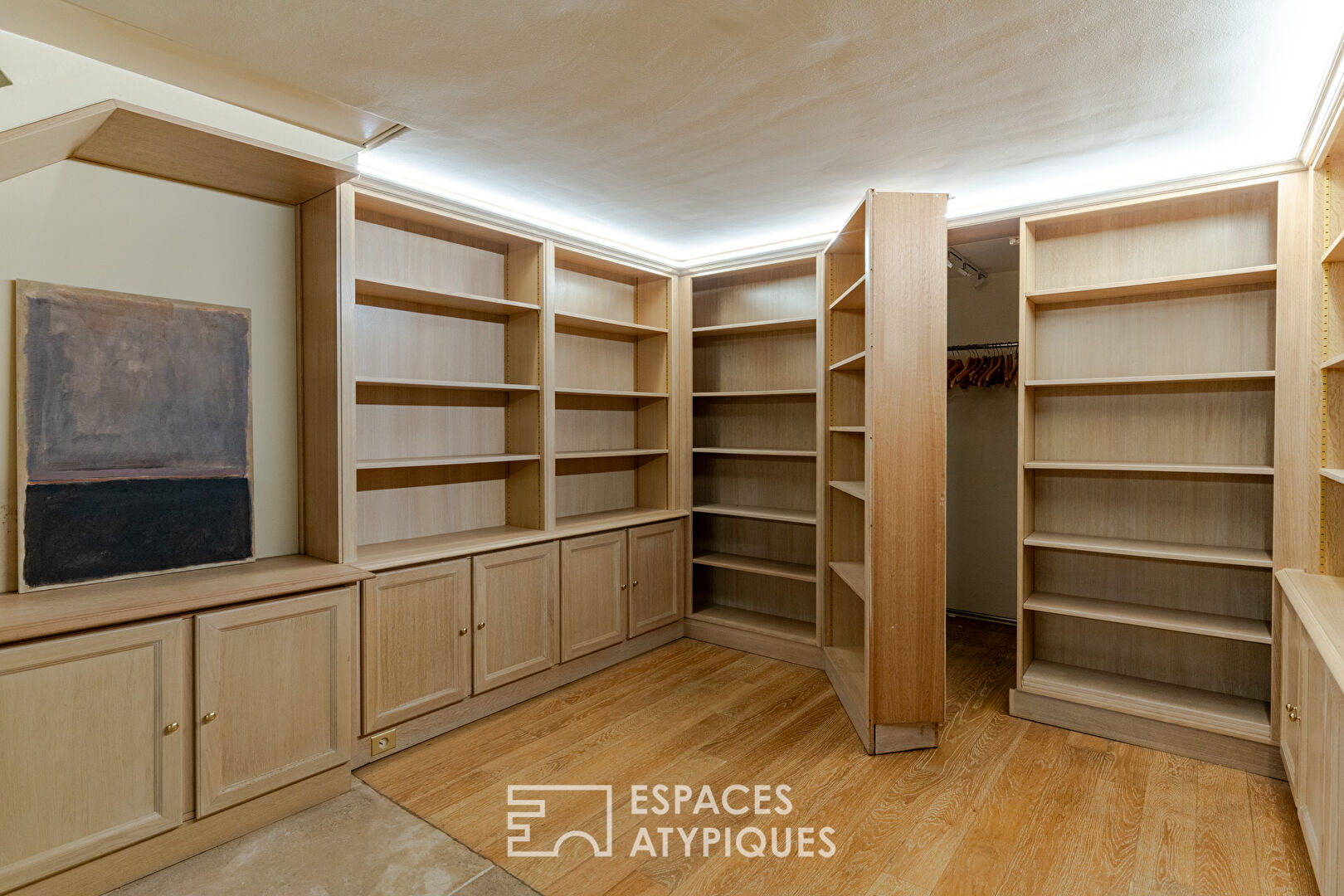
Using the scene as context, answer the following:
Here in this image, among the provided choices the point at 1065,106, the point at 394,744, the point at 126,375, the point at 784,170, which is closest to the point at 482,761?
the point at 394,744

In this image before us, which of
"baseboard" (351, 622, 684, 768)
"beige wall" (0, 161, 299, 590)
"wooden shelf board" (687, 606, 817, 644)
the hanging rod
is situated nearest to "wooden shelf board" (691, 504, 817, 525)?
"wooden shelf board" (687, 606, 817, 644)

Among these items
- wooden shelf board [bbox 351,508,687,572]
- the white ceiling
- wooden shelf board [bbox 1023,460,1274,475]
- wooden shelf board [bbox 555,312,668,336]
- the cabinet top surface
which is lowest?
the cabinet top surface

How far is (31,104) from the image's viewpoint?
2039 mm

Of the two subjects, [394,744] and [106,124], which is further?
[394,744]

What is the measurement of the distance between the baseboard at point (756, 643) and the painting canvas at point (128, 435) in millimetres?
2662

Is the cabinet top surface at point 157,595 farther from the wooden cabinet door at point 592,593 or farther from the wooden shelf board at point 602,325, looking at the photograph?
the wooden shelf board at point 602,325

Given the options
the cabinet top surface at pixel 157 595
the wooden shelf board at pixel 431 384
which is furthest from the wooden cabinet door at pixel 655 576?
the cabinet top surface at pixel 157 595

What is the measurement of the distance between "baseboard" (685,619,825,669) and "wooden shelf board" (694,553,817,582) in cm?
38

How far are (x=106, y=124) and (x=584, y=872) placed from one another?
2.83m

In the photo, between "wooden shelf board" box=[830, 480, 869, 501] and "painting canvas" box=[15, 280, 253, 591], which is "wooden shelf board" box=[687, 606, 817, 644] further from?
"painting canvas" box=[15, 280, 253, 591]

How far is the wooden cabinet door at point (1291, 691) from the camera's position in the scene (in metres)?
2.32

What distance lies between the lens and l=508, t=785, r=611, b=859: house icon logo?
2.27m

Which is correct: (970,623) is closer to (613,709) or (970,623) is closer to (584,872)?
(613,709)

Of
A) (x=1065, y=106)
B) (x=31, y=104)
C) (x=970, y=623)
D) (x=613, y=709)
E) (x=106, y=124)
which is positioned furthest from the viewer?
(x=970, y=623)
